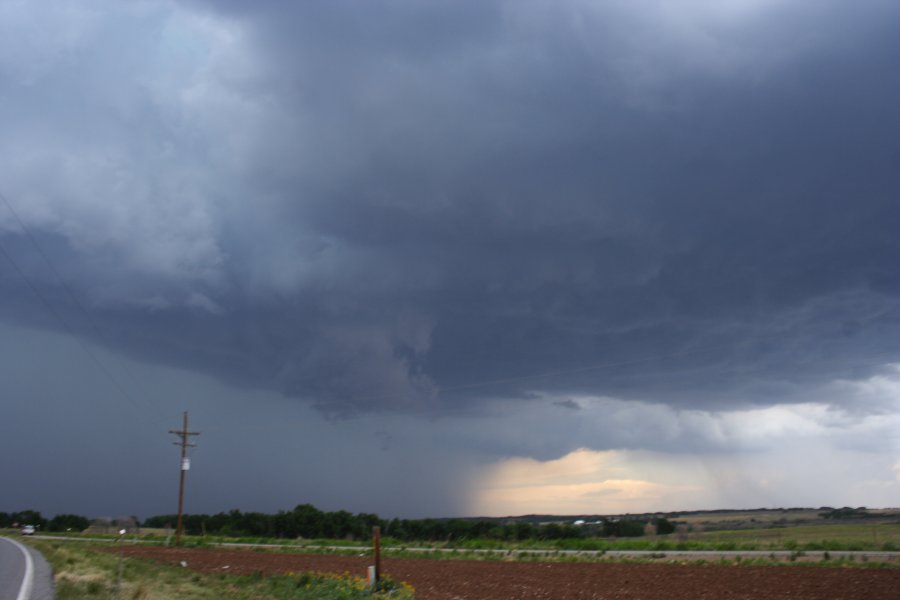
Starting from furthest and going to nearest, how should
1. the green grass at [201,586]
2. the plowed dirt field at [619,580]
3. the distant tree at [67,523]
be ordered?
the distant tree at [67,523] < the plowed dirt field at [619,580] < the green grass at [201,586]

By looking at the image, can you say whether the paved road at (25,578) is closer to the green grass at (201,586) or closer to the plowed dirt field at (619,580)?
the green grass at (201,586)

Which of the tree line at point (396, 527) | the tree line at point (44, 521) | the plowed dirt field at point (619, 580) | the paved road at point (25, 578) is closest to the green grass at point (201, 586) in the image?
the paved road at point (25, 578)

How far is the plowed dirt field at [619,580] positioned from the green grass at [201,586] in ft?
9.43

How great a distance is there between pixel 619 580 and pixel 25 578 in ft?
77.5

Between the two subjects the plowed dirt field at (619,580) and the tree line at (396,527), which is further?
the tree line at (396,527)

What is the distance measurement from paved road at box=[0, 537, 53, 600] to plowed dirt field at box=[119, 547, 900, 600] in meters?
7.87

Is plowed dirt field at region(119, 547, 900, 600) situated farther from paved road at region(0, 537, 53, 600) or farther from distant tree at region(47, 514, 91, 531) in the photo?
distant tree at region(47, 514, 91, 531)

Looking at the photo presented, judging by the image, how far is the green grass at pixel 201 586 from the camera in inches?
908

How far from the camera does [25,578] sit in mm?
28328

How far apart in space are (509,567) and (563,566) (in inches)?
115

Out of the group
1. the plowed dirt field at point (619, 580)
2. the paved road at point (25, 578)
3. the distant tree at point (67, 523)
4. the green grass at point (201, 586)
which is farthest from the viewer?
the distant tree at point (67, 523)

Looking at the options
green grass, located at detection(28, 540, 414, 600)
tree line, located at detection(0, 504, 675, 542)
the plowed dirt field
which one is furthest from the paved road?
tree line, located at detection(0, 504, 675, 542)

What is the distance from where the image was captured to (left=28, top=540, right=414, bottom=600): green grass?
23062mm

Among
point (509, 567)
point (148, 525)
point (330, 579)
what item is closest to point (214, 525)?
point (148, 525)
